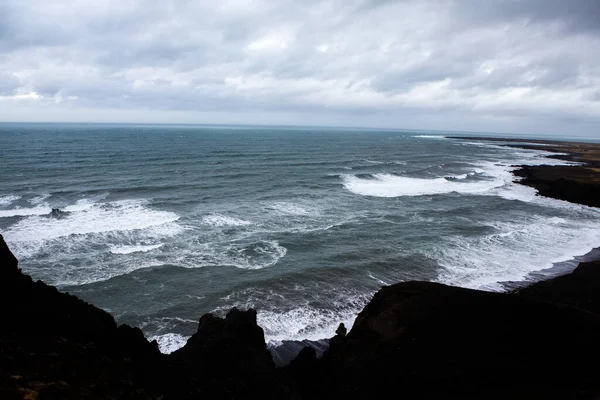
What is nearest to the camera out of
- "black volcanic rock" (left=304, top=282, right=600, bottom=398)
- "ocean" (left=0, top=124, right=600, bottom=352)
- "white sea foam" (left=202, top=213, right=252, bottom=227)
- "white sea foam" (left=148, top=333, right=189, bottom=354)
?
"black volcanic rock" (left=304, top=282, right=600, bottom=398)

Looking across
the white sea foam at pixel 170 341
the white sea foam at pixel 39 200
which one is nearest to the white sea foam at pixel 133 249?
the white sea foam at pixel 170 341

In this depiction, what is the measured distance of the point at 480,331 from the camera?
14203 mm

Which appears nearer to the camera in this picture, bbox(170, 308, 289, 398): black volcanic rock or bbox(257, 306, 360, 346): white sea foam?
bbox(170, 308, 289, 398): black volcanic rock

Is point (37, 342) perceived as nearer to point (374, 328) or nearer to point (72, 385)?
point (72, 385)

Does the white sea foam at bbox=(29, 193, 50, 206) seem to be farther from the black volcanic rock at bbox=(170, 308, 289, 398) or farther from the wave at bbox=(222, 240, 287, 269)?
the black volcanic rock at bbox=(170, 308, 289, 398)

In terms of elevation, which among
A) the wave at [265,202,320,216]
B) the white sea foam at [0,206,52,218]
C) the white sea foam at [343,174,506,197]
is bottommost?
the white sea foam at [0,206,52,218]

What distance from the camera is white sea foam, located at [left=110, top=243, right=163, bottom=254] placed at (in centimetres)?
2734

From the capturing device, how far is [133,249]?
28.0 meters

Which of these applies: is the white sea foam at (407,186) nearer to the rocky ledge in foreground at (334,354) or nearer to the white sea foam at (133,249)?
the white sea foam at (133,249)

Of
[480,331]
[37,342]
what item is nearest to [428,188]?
→ [480,331]

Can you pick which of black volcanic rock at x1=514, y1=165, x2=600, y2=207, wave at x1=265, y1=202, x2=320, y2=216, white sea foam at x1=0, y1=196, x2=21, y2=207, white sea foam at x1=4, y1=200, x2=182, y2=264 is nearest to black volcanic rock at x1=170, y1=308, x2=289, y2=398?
white sea foam at x1=4, y1=200, x2=182, y2=264

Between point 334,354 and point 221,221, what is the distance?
23.6m

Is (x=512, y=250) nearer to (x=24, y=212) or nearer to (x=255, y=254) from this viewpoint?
(x=255, y=254)

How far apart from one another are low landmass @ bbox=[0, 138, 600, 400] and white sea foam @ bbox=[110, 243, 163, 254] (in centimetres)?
1605
